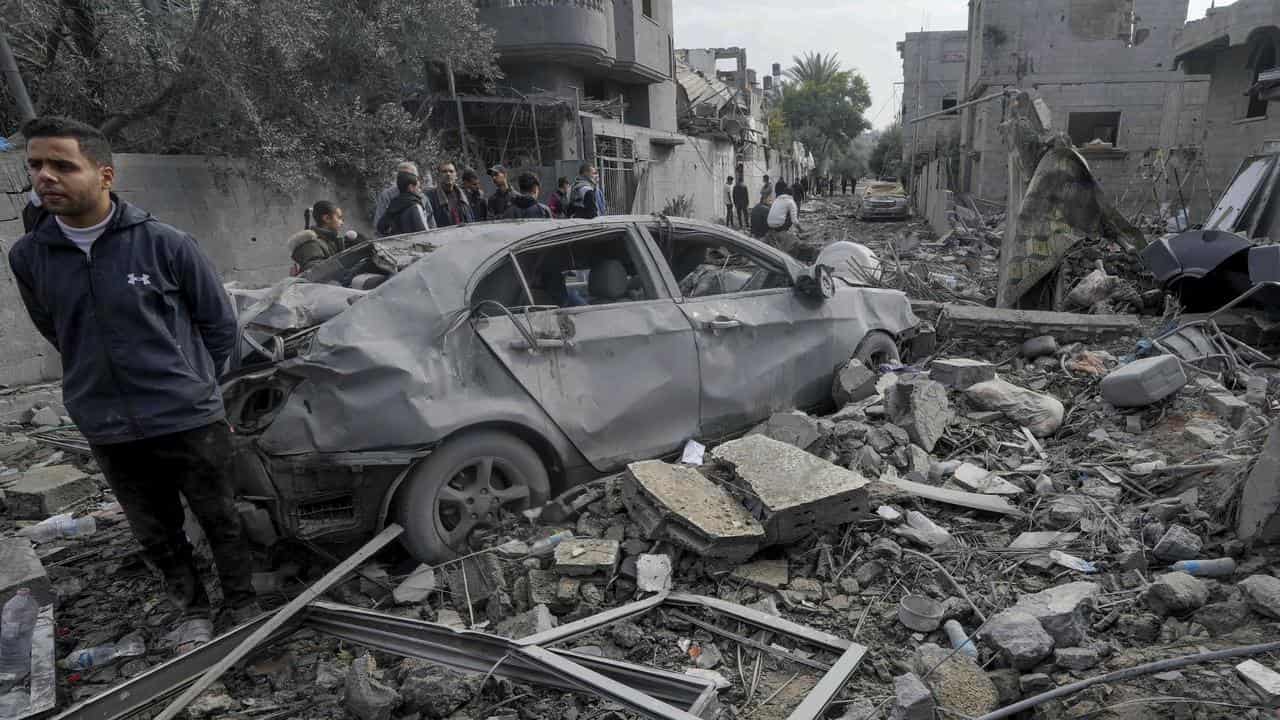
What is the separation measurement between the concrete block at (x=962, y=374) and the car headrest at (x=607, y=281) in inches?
94.8

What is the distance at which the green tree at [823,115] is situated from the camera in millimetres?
60469

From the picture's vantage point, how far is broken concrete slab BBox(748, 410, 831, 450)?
397 cm

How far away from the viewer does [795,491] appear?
330cm

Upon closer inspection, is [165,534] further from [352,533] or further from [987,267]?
[987,267]

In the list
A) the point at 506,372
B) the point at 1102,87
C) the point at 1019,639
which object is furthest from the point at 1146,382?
the point at 1102,87

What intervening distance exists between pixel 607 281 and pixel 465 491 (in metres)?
1.37

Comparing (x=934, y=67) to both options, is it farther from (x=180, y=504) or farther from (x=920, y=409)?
(x=180, y=504)

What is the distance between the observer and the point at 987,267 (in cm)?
1198

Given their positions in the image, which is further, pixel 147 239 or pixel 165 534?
pixel 165 534

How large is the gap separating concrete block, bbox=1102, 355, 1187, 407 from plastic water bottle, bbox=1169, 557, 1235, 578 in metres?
1.83

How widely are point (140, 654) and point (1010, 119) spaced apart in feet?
28.2

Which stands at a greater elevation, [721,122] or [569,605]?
[721,122]

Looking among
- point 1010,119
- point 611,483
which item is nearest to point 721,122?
point 1010,119

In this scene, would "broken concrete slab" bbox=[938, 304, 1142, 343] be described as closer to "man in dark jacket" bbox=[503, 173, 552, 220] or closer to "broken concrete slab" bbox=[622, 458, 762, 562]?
"broken concrete slab" bbox=[622, 458, 762, 562]
